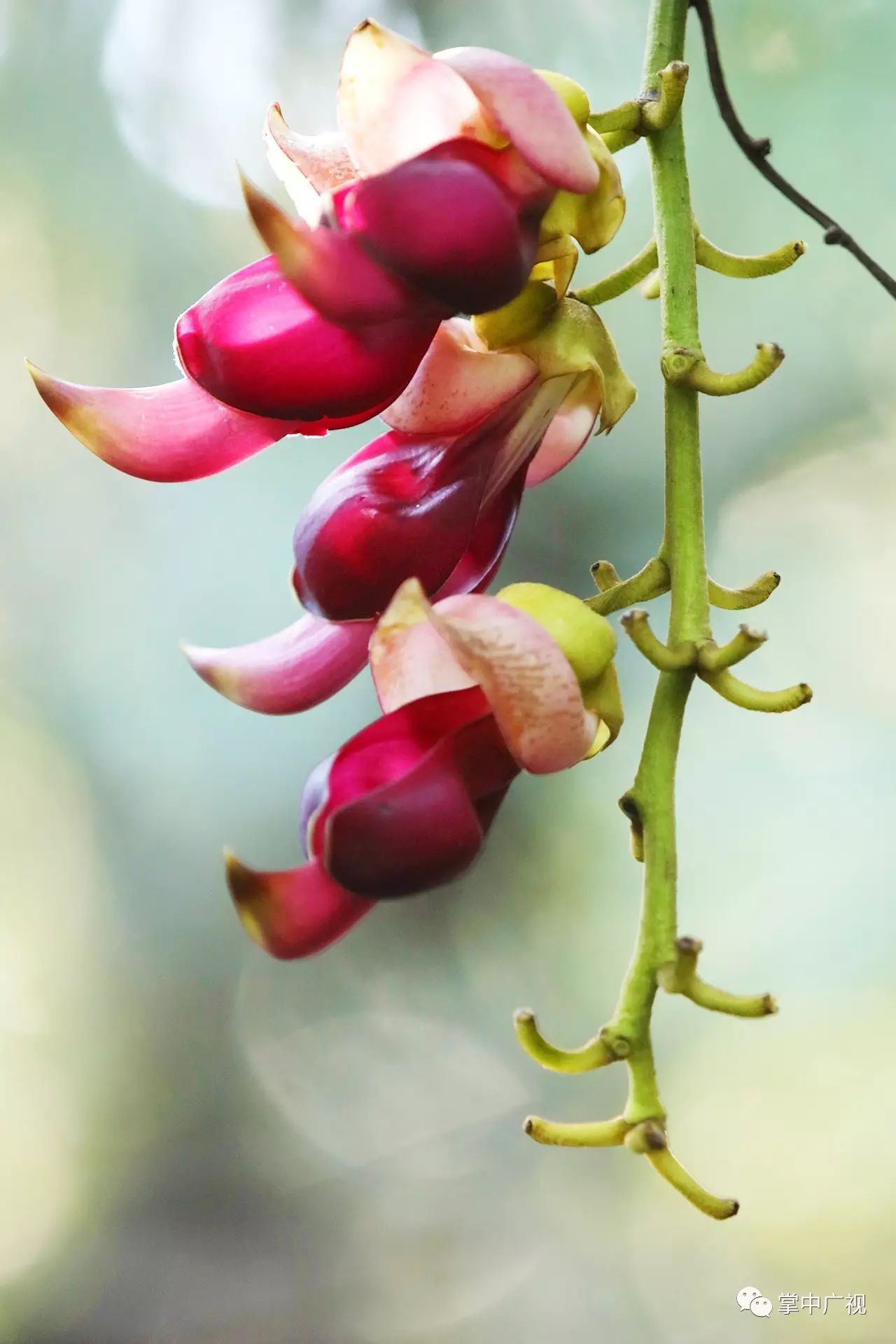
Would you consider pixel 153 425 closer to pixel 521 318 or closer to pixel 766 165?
pixel 521 318

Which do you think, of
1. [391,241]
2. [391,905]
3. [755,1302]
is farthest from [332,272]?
[391,905]

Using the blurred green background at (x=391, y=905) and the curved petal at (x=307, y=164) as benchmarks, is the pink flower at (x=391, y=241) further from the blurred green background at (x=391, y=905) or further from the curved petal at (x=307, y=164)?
the blurred green background at (x=391, y=905)

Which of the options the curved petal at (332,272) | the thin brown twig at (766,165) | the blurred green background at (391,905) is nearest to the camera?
the curved petal at (332,272)

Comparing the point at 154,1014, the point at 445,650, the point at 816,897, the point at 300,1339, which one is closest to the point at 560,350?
the point at 445,650

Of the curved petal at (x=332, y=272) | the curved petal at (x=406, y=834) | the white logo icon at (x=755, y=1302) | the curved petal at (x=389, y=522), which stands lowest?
the white logo icon at (x=755, y=1302)

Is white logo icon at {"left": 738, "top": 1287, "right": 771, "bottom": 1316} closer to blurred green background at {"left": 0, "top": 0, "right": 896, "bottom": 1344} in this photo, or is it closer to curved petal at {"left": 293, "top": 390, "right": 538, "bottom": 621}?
blurred green background at {"left": 0, "top": 0, "right": 896, "bottom": 1344}

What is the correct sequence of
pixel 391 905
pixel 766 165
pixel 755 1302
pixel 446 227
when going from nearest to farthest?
pixel 446 227 < pixel 766 165 < pixel 755 1302 < pixel 391 905

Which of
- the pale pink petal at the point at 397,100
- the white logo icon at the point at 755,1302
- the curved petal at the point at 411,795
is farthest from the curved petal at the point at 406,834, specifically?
the white logo icon at the point at 755,1302
